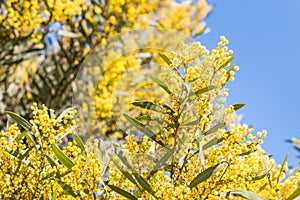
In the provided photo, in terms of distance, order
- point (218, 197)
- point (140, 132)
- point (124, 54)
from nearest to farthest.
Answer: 1. point (218, 197)
2. point (140, 132)
3. point (124, 54)

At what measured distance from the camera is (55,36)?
426cm

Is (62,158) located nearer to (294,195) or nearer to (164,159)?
(164,159)

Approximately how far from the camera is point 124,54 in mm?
1550

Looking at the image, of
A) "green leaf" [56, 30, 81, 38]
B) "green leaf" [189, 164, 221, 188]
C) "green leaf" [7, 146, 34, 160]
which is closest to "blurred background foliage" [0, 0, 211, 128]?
"green leaf" [56, 30, 81, 38]

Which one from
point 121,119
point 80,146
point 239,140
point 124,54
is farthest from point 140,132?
point 124,54

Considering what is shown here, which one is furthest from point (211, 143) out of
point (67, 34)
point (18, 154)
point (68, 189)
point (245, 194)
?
point (67, 34)

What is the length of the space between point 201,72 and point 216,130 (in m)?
0.16

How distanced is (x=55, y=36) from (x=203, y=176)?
3.39m

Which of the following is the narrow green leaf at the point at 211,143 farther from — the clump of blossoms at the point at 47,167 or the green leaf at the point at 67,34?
the green leaf at the point at 67,34

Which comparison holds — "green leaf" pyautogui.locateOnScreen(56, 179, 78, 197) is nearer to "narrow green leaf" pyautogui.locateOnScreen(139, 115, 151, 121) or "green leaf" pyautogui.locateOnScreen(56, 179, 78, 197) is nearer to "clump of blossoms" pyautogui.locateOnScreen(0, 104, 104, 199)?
"clump of blossoms" pyautogui.locateOnScreen(0, 104, 104, 199)

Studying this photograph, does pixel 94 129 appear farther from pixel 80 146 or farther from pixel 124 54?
pixel 124 54

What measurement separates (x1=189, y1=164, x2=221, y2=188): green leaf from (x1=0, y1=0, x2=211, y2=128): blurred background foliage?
279cm

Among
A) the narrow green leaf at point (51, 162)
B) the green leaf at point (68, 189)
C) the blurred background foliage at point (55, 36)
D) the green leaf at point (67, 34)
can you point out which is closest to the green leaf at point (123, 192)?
the green leaf at point (68, 189)

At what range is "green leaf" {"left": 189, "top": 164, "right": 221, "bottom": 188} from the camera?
1.13 meters
